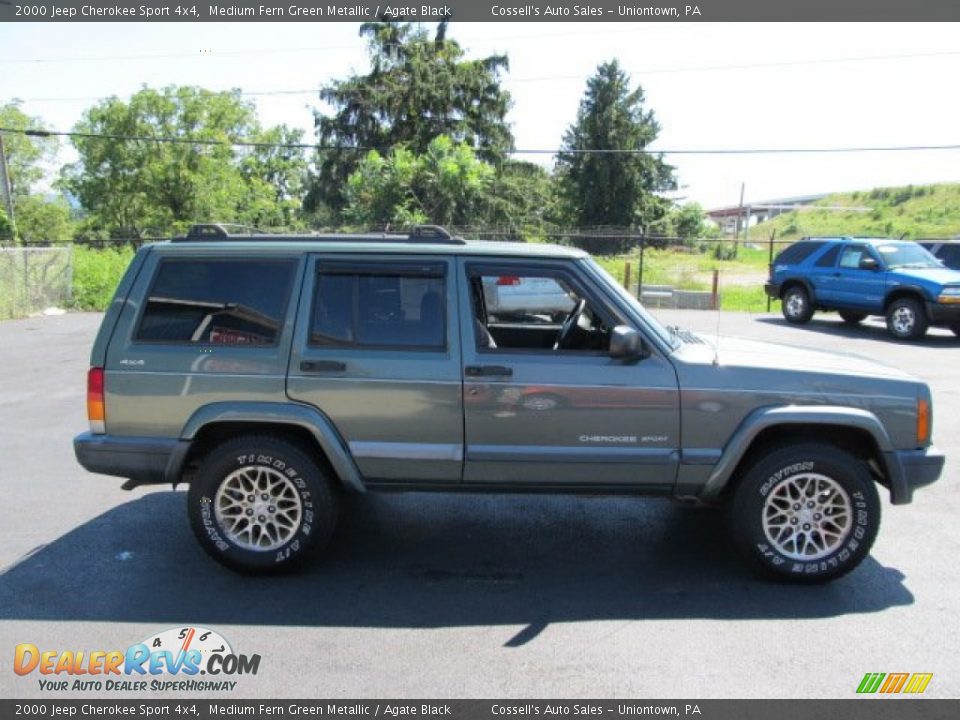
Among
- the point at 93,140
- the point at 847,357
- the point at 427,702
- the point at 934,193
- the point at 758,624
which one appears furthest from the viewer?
the point at 934,193

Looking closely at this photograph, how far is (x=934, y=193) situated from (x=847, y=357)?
238ft

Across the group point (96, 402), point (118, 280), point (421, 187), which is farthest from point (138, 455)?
point (421, 187)

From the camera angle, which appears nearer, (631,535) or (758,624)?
(758,624)

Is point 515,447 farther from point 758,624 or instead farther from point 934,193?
point 934,193

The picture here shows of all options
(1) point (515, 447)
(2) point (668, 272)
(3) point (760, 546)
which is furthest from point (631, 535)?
(2) point (668, 272)

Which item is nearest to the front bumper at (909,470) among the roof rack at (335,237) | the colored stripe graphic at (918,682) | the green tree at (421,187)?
the colored stripe graphic at (918,682)

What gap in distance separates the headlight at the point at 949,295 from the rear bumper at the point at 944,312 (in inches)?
3.5

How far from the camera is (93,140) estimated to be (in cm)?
4119

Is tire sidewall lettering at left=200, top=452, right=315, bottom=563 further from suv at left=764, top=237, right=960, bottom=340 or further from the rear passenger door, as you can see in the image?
suv at left=764, top=237, right=960, bottom=340

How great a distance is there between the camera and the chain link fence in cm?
1823

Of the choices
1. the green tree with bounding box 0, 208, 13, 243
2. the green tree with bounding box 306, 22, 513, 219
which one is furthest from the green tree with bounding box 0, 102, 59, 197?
the green tree with bounding box 306, 22, 513, 219

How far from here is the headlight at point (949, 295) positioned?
13898 millimetres

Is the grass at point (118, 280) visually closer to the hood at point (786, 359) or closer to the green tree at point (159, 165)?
the green tree at point (159, 165)

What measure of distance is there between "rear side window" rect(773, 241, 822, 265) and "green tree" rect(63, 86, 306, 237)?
29.6 m
